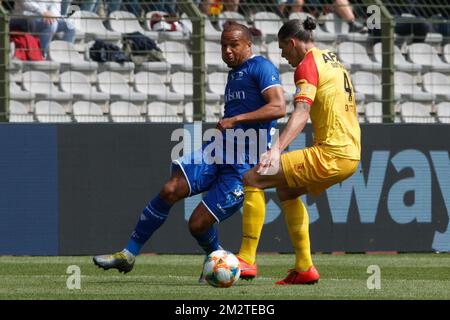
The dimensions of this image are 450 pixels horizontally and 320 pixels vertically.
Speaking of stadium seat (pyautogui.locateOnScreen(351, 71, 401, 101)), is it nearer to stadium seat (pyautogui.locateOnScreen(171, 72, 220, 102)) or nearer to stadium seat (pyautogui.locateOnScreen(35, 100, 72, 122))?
stadium seat (pyautogui.locateOnScreen(171, 72, 220, 102))

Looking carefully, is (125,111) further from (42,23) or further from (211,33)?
(211,33)

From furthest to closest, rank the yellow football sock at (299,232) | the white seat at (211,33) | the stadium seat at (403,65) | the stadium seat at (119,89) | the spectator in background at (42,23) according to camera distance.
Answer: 1. the stadium seat at (403,65)
2. the white seat at (211,33)
3. the stadium seat at (119,89)
4. the spectator in background at (42,23)
5. the yellow football sock at (299,232)

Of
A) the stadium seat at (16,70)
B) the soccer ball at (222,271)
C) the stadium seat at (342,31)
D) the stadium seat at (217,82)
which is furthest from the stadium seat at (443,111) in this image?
the soccer ball at (222,271)

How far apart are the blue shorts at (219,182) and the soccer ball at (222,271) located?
768 millimetres

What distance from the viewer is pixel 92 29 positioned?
15.7 m

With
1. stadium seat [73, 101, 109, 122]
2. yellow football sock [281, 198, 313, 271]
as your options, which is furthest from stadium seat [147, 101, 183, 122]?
yellow football sock [281, 198, 313, 271]

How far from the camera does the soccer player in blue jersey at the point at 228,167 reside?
1002 centimetres

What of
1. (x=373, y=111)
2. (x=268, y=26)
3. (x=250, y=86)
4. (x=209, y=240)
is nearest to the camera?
(x=250, y=86)

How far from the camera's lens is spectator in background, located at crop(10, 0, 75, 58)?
1483 centimetres

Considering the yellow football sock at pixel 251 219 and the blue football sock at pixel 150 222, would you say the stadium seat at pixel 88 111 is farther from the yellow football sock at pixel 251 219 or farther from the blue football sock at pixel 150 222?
the yellow football sock at pixel 251 219

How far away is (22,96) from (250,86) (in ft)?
17.1

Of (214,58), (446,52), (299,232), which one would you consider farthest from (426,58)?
(299,232)

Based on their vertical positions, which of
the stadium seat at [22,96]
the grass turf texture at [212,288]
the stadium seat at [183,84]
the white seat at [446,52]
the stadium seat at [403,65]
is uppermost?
the white seat at [446,52]

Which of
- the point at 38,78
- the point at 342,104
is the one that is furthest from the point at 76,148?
the point at 342,104
